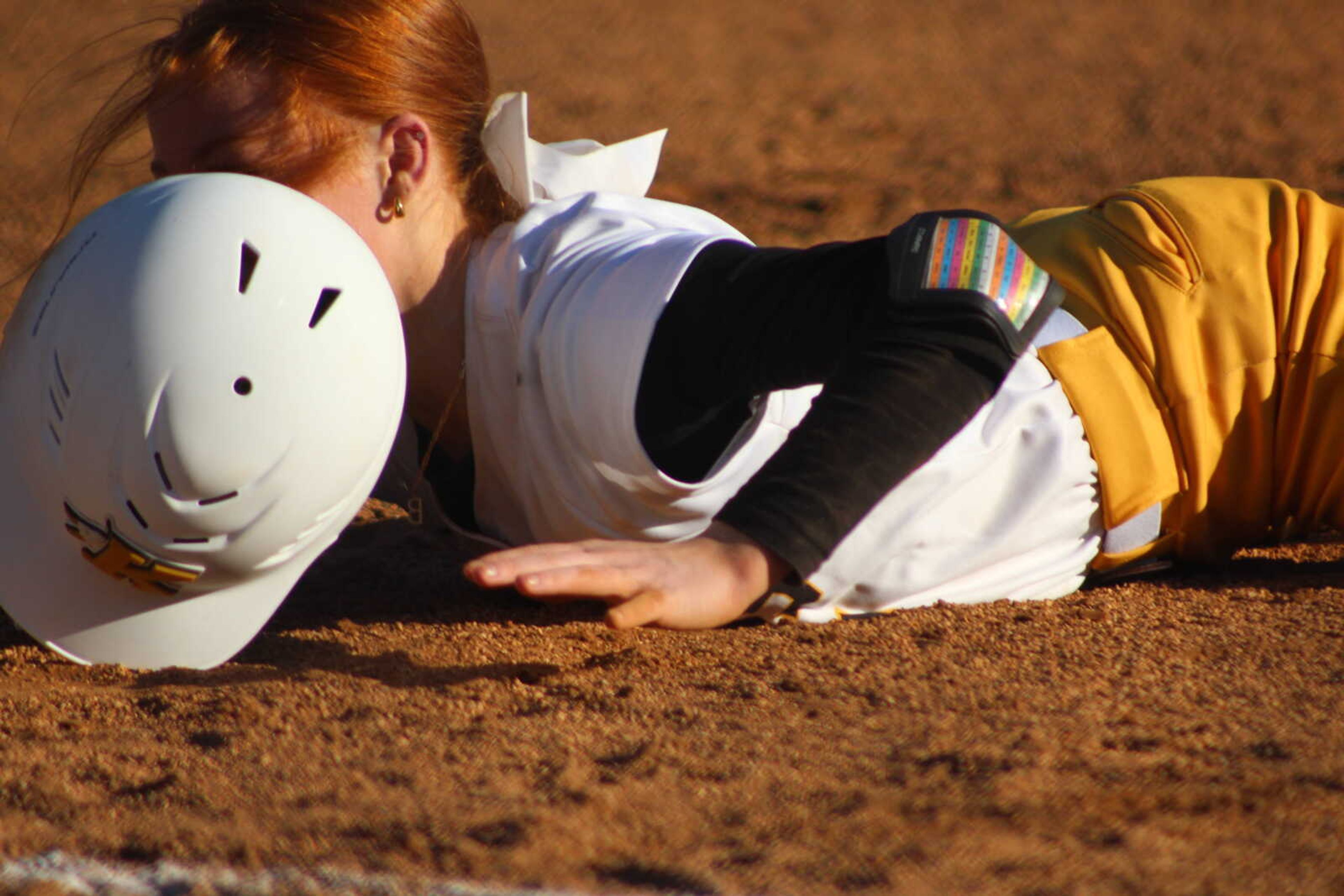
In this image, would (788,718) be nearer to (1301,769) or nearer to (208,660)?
(1301,769)

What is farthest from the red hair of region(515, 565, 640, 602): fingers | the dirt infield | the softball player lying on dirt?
region(515, 565, 640, 602): fingers

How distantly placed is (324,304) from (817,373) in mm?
498

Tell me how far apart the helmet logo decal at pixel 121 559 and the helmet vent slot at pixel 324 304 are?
0.92 ft

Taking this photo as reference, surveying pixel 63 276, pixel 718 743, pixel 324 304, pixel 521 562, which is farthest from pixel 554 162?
pixel 718 743

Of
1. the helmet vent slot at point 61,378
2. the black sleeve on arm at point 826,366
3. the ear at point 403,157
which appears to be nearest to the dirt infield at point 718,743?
the black sleeve on arm at point 826,366

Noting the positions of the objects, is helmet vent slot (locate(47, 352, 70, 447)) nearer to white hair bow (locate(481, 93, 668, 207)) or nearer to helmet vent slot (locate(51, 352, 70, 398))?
helmet vent slot (locate(51, 352, 70, 398))

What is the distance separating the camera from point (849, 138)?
17.7 feet

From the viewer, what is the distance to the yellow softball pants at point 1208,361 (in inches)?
68.9

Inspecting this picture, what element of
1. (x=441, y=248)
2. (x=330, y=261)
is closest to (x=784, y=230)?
(x=441, y=248)

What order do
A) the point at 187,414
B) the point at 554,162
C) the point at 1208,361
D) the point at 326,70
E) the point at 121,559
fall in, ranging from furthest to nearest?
the point at 554,162, the point at 1208,361, the point at 326,70, the point at 121,559, the point at 187,414

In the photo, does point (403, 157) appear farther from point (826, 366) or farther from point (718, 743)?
point (718, 743)

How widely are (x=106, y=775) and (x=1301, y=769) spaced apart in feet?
3.12

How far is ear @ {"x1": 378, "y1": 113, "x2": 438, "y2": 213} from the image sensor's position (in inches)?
67.1

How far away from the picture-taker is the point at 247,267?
1.43m
